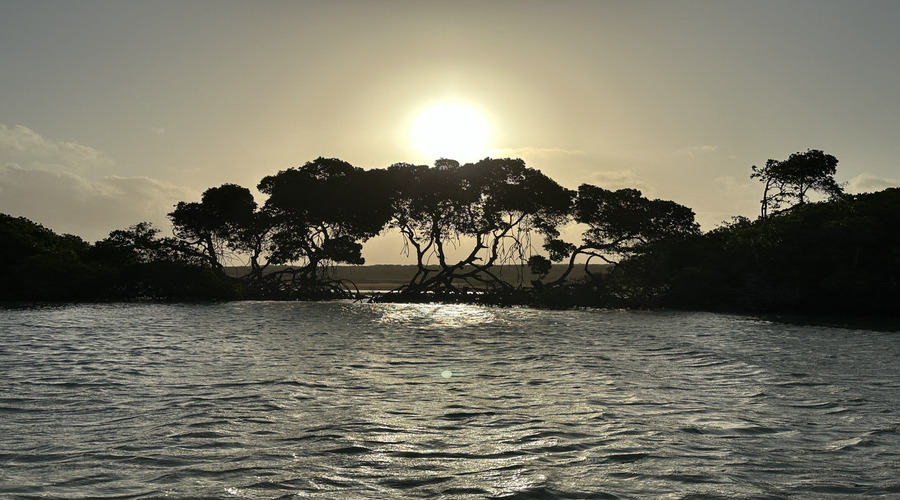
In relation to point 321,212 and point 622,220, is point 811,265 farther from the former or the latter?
point 321,212

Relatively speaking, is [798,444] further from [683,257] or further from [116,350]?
[683,257]

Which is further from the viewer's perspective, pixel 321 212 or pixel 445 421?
pixel 321 212

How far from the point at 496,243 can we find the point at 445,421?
43.3 metres

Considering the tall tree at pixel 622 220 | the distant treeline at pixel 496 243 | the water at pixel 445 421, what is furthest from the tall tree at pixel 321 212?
the water at pixel 445 421

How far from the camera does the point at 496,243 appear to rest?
51.8 meters

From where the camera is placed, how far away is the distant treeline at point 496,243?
35062mm

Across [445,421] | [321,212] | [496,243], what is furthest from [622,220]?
[445,421]

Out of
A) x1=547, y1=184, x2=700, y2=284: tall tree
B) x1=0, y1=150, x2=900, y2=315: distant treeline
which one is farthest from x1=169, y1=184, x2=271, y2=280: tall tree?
x1=547, y1=184, x2=700, y2=284: tall tree

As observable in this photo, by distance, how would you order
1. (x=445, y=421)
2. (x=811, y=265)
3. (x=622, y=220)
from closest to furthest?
(x=445, y=421), (x=811, y=265), (x=622, y=220)

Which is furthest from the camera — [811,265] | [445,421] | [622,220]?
[622,220]

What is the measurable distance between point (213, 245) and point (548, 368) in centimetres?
4622

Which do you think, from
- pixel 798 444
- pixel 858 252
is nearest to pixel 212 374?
pixel 798 444

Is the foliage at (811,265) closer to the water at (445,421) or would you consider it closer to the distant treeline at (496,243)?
A: the distant treeline at (496,243)

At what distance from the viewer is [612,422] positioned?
869 cm
